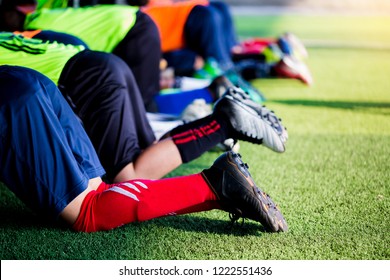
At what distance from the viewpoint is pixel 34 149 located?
2.33 metres

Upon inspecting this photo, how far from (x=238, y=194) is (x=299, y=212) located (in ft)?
1.58

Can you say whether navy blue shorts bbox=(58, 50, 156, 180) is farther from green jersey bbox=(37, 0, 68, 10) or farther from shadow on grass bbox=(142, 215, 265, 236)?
green jersey bbox=(37, 0, 68, 10)

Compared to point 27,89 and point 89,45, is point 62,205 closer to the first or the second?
point 27,89

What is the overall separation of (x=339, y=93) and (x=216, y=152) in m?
2.18

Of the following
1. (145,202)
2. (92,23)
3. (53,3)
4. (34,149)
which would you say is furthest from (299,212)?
(53,3)

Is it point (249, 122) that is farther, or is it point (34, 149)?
point (249, 122)

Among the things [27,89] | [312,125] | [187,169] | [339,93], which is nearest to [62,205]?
[27,89]

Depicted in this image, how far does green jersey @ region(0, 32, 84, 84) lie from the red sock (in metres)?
0.67

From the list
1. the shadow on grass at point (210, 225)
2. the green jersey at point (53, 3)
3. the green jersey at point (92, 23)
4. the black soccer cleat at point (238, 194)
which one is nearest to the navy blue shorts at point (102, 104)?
the shadow on grass at point (210, 225)

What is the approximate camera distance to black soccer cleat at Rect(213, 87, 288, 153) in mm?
2979

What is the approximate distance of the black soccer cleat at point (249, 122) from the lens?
298 cm

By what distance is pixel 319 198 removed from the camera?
9.84ft

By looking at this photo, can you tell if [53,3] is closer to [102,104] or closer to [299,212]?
[102,104]

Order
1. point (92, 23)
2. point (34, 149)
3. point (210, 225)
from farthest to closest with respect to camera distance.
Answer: point (92, 23)
point (210, 225)
point (34, 149)
